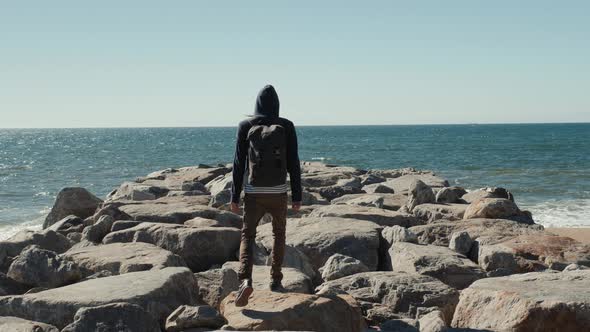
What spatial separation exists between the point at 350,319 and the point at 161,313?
1561 millimetres

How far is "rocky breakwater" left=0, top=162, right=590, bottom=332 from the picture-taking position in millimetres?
5363

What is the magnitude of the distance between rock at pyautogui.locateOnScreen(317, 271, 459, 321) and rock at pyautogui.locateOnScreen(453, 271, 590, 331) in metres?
0.32

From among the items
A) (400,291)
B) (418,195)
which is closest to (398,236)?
(400,291)

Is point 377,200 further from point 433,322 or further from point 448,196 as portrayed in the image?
point 433,322

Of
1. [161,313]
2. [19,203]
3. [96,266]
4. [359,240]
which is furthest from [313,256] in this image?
[19,203]

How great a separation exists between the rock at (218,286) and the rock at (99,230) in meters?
3.28

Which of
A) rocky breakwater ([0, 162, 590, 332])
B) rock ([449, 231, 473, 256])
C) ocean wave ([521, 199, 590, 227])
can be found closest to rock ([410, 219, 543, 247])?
rocky breakwater ([0, 162, 590, 332])

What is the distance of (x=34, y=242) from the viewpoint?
8.96 meters

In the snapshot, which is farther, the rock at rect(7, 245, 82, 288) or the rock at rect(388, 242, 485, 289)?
the rock at rect(388, 242, 485, 289)

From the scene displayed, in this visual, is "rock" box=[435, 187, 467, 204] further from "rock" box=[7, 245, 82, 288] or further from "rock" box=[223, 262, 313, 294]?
"rock" box=[7, 245, 82, 288]

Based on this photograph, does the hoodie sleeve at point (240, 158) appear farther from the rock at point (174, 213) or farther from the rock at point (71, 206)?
the rock at point (71, 206)

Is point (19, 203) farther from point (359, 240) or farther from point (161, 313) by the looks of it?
point (161, 313)

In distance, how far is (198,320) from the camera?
17.3 ft

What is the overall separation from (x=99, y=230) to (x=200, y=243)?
81.9 inches
